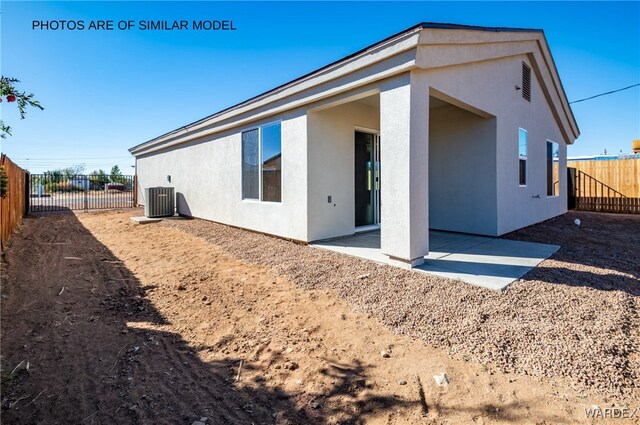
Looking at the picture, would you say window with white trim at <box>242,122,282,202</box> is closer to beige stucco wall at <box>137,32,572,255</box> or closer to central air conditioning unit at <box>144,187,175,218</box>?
beige stucco wall at <box>137,32,572,255</box>

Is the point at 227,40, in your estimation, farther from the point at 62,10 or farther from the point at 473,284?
the point at 473,284

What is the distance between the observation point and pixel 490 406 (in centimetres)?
211

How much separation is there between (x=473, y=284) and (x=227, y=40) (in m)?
8.00

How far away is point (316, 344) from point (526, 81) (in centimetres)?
942

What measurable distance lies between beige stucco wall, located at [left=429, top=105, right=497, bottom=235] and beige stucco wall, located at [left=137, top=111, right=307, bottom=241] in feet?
12.6

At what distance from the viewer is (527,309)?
3363 mm

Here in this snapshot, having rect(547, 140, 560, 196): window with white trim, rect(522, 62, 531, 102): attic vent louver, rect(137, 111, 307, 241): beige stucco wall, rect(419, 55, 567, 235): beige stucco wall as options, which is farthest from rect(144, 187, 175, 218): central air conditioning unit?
rect(547, 140, 560, 196): window with white trim

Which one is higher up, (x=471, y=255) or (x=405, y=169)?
(x=405, y=169)

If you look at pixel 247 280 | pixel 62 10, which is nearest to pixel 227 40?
pixel 62 10

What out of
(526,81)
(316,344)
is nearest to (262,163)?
(316,344)

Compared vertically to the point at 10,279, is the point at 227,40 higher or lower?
higher

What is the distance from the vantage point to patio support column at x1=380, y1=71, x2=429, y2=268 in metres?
4.66

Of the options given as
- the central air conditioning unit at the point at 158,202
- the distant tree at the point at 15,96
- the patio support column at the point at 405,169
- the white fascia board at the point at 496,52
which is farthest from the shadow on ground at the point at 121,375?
the central air conditioning unit at the point at 158,202

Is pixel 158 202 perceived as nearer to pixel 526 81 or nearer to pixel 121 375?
pixel 121 375
